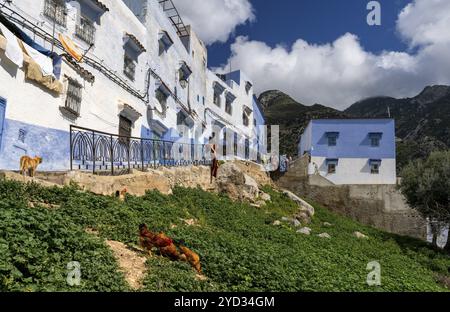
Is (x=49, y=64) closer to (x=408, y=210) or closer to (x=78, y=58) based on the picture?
(x=78, y=58)

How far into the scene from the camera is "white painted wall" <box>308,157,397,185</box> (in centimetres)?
3459

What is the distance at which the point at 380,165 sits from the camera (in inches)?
1369

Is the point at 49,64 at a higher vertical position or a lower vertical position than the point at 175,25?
lower

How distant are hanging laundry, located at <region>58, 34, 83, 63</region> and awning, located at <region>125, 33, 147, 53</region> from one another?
3.98 m

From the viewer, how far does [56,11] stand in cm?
1304

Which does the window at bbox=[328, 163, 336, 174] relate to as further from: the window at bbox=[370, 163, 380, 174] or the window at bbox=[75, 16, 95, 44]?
the window at bbox=[75, 16, 95, 44]

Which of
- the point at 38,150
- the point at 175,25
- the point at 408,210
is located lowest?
the point at 408,210

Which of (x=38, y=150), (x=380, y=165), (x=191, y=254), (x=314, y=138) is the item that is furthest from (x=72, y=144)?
(x=380, y=165)

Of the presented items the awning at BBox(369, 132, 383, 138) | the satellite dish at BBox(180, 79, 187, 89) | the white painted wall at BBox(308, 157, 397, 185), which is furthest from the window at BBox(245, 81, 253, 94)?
the satellite dish at BBox(180, 79, 187, 89)

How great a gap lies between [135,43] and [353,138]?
25.0 metres

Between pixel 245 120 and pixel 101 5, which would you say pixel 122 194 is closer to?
pixel 101 5

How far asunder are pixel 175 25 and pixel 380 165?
23.0 meters

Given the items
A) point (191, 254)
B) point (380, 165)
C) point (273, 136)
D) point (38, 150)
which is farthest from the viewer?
point (273, 136)

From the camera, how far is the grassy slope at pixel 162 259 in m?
5.71
